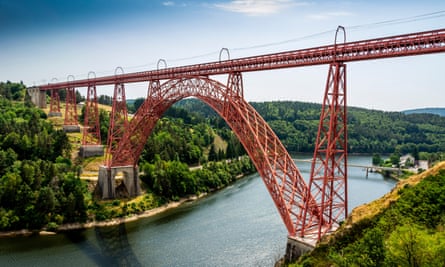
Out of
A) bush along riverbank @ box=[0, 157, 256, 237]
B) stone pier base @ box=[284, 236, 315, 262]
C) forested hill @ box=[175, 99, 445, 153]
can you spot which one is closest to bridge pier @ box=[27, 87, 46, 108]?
bush along riverbank @ box=[0, 157, 256, 237]

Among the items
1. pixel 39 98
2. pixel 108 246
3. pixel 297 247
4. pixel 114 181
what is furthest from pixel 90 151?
pixel 297 247

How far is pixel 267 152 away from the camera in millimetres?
20797

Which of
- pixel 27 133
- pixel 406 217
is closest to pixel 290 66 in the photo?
pixel 406 217

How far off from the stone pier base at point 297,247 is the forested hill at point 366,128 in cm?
6421

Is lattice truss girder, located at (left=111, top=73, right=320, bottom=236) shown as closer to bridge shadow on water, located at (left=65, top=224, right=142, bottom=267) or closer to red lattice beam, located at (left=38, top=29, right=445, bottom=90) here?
red lattice beam, located at (left=38, top=29, right=445, bottom=90)

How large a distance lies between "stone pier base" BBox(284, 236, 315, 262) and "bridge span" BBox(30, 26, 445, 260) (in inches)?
1.7

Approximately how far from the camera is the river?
25.0 meters

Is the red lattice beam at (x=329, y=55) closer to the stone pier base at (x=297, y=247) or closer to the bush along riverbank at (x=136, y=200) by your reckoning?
the stone pier base at (x=297, y=247)

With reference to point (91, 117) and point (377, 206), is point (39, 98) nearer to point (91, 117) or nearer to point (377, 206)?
point (91, 117)

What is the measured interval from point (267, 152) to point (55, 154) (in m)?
28.5

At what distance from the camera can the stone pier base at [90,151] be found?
42.6 meters

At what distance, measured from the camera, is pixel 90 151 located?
42.9 m

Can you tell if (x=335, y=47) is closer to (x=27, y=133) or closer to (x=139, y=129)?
(x=139, y=129)

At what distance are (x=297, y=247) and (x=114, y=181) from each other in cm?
2312
